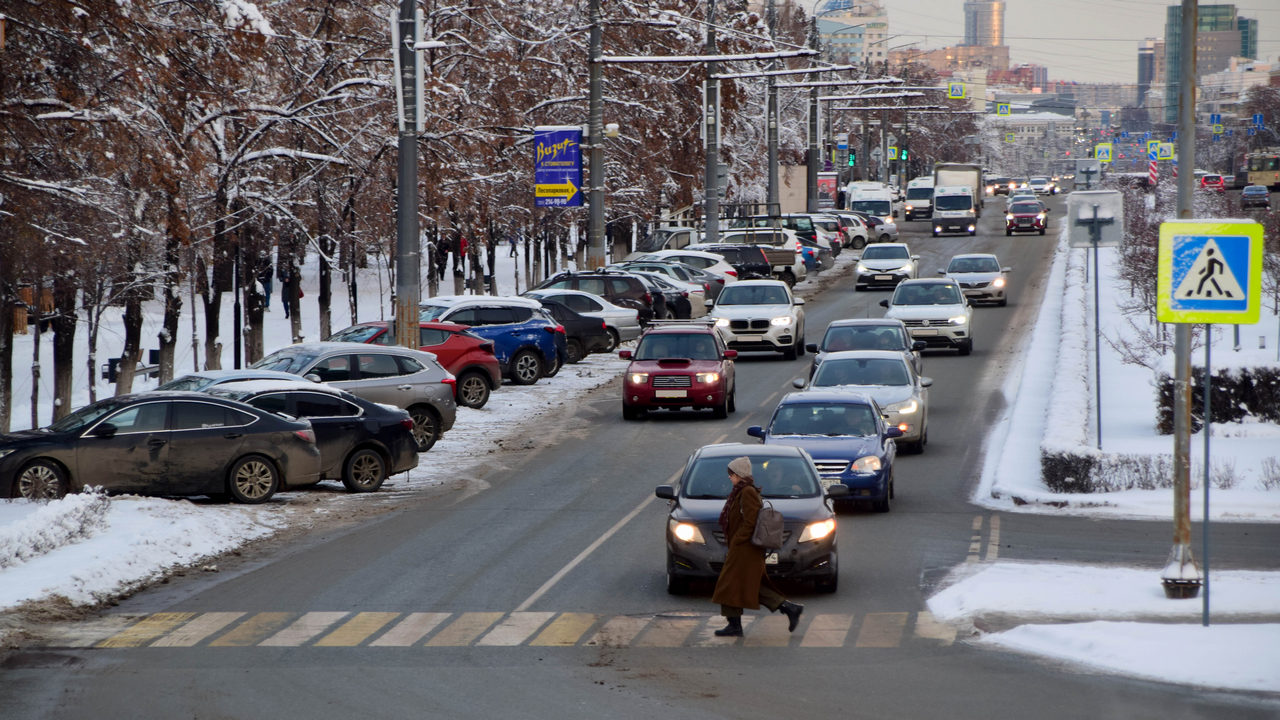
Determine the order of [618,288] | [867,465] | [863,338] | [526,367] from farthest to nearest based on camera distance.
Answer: [618,288], [526,367], [863,338], [867,465]

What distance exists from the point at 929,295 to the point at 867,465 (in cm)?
1807

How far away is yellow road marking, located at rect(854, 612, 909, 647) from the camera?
1217 cm

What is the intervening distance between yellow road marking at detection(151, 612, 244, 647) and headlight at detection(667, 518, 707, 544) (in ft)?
12.7

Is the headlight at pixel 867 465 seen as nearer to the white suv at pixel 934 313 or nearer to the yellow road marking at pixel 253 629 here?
the yellow road marking at pixel 253 629

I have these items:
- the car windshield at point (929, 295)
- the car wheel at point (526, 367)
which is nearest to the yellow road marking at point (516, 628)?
the car wheel at point (526, 367)

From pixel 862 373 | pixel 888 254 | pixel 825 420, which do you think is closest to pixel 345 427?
pixel 825 420

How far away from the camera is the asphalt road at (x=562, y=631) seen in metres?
10.3

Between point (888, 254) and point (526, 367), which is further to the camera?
point (888, 254)

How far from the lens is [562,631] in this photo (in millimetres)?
12562

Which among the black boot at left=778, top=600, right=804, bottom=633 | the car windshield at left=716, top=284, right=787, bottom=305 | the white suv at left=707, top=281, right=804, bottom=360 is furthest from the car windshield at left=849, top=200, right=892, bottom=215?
the black boot at left=778, top=600, right=804, bottom=633

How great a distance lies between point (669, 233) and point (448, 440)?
35.7 metres

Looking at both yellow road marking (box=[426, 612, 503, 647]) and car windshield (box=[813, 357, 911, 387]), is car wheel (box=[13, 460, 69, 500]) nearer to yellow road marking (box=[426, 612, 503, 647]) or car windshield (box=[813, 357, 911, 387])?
yellow road marking (box=[426, 612, 503, 647])

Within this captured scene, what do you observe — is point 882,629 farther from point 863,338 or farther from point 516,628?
point 863,338

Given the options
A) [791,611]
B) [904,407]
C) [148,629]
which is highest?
[904,407]
